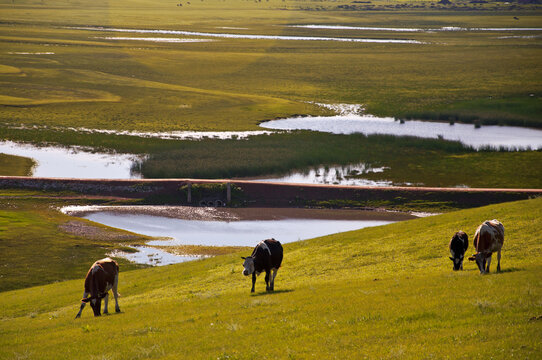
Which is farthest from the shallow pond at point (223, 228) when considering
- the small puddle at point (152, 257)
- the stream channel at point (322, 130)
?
the stream channel at point (322, 130)

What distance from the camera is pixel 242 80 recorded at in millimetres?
118438

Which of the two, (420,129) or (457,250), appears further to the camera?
(420,129)

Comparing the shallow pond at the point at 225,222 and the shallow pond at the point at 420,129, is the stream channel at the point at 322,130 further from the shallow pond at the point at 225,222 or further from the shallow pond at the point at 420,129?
the shallow pond at the point at 225,222

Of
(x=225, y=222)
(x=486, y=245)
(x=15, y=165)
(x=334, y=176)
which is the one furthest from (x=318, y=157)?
(x=486, y=245)

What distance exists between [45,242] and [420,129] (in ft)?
177

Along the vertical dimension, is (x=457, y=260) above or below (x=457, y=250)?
below

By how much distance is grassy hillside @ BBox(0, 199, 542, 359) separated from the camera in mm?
14281

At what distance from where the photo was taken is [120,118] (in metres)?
85.9

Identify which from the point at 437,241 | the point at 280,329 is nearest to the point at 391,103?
the point at 437,241

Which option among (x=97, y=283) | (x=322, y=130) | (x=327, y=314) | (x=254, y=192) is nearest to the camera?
(x=327, y=314)

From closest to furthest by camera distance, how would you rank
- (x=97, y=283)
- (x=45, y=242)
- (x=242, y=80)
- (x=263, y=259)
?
(x=97, y=283)
(x=263, y=259)
(x=45, y=242)
(x=242, y=80)

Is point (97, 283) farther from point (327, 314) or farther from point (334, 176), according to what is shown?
point (334, 176)

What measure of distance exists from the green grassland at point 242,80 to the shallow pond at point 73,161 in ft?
35.2

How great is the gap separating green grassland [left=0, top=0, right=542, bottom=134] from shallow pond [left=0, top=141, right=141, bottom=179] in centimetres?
1072
